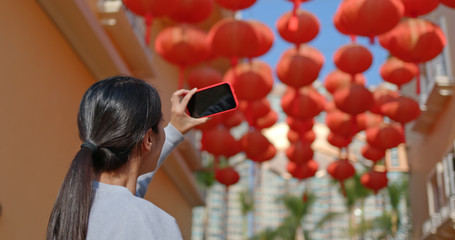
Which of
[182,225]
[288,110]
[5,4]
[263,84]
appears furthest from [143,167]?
[182,225]

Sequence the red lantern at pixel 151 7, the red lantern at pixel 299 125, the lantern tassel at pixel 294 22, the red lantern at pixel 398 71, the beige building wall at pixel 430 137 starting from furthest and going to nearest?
the beige building wall at pixel 430 137
the red lantern at pixel 299 125
the red lantern at pixel 398 71
the lantern tassel at pixel 294 22
the red lantern at pixel 151 7

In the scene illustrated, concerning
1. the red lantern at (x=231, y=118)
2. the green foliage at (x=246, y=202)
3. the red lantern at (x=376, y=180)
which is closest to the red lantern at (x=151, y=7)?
the red lantern at (x=231, y=118)

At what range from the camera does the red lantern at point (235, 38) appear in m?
5.40

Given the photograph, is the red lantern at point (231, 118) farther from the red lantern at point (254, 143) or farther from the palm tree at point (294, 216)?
the palm tree at point (294, 216)

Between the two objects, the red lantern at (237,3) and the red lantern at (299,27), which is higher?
the red lantern at (237,3)

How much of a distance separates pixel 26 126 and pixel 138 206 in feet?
10.9

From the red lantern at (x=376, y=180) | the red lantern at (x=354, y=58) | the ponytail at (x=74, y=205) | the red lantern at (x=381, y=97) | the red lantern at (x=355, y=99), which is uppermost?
the ponytail at (x=74, y=205)

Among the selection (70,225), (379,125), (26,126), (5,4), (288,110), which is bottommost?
(379,125)

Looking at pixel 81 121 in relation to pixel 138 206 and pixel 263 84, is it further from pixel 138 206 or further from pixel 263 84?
pixel 263 84

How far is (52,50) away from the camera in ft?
16.3

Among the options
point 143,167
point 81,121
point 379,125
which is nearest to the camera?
point 81,121

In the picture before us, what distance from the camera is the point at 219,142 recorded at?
7.29 meters

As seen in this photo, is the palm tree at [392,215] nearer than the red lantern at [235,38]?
No

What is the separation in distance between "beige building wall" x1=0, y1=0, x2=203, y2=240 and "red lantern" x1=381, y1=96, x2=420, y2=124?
3.87 metres
